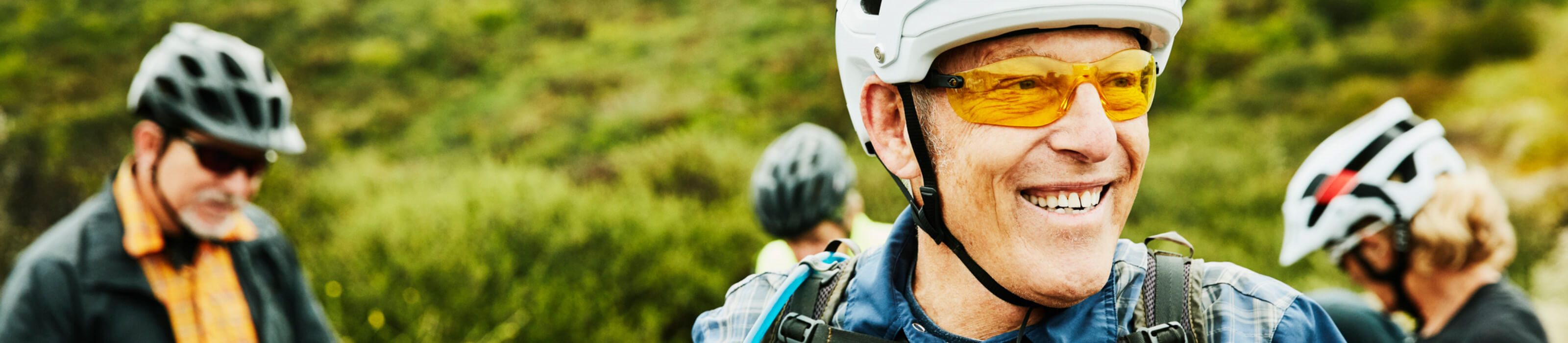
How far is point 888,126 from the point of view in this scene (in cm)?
219

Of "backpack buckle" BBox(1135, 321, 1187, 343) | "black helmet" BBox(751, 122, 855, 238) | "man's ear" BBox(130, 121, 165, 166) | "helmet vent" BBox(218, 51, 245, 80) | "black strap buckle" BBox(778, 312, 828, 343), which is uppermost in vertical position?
"backpack buckle" BBox(1135, 321, 1187, 343)

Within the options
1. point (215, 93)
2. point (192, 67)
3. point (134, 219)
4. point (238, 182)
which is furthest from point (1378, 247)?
point (192, 67)

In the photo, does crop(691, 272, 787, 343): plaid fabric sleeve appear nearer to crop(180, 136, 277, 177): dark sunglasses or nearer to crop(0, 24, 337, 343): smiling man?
crop(0, 24, 337, 343): smiling man

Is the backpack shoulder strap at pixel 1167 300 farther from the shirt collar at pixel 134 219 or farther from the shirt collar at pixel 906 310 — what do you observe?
the shirt collar at pixel 134 219

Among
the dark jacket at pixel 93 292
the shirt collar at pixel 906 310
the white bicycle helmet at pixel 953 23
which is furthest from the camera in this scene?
the dark jacket at pixel 93 292

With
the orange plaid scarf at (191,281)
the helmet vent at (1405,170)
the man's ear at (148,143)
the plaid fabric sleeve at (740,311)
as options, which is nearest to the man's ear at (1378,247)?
the helmet vent at (1405,170)

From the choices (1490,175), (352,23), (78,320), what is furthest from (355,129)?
(1490,175)

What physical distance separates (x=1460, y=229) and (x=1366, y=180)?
0.33 m

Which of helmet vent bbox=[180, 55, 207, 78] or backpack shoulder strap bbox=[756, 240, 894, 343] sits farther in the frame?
helmet vent bbox=[180, 55, 207, 78]

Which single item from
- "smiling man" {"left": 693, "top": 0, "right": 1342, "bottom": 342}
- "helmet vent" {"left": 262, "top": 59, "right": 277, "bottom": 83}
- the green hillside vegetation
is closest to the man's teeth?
"smiling man" {"left": 693, "top": 0, "right": 1342, "bottom": 342}

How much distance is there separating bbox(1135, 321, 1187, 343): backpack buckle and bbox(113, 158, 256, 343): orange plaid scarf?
3.41 m

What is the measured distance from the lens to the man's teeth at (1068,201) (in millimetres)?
1917

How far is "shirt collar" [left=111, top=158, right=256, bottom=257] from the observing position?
3.82 meters

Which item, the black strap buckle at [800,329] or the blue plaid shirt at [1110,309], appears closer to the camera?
the blue plaid shirt at [1110,309]
